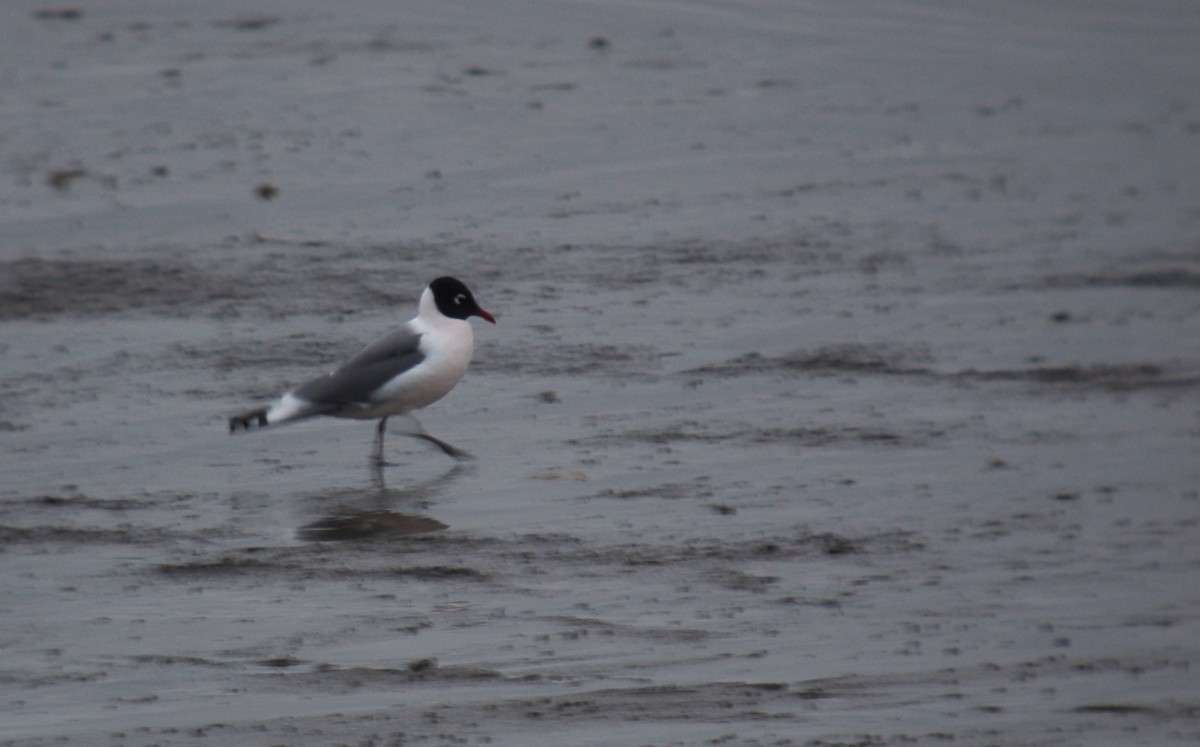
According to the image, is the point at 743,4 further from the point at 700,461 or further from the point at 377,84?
the point at 700,461

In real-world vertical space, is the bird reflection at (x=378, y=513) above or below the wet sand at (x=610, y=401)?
below

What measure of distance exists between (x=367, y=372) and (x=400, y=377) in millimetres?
161

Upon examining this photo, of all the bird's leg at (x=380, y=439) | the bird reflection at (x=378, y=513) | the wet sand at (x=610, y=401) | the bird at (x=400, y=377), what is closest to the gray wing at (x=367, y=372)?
the bird at (x=400, y=377)

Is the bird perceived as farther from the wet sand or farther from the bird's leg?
the wet sand

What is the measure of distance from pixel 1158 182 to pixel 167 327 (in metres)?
7.93

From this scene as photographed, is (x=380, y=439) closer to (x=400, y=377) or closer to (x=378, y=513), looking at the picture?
(x=400, y=377)

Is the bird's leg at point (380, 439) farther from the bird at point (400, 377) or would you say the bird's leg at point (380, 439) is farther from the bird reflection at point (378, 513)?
the bird reflection at point (378, 513)

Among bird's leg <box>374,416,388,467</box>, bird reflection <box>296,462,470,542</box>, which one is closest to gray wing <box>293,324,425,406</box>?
bird's leg <box>374,416,388,467</box>

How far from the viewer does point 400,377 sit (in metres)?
9.48

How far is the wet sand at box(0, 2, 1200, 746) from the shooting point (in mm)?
6152

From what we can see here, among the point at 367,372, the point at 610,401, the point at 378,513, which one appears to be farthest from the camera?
the point at 610,401

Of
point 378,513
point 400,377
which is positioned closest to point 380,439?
point 400,377

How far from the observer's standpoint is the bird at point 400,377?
9.18m

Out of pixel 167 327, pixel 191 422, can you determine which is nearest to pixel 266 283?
pixel 167 327
